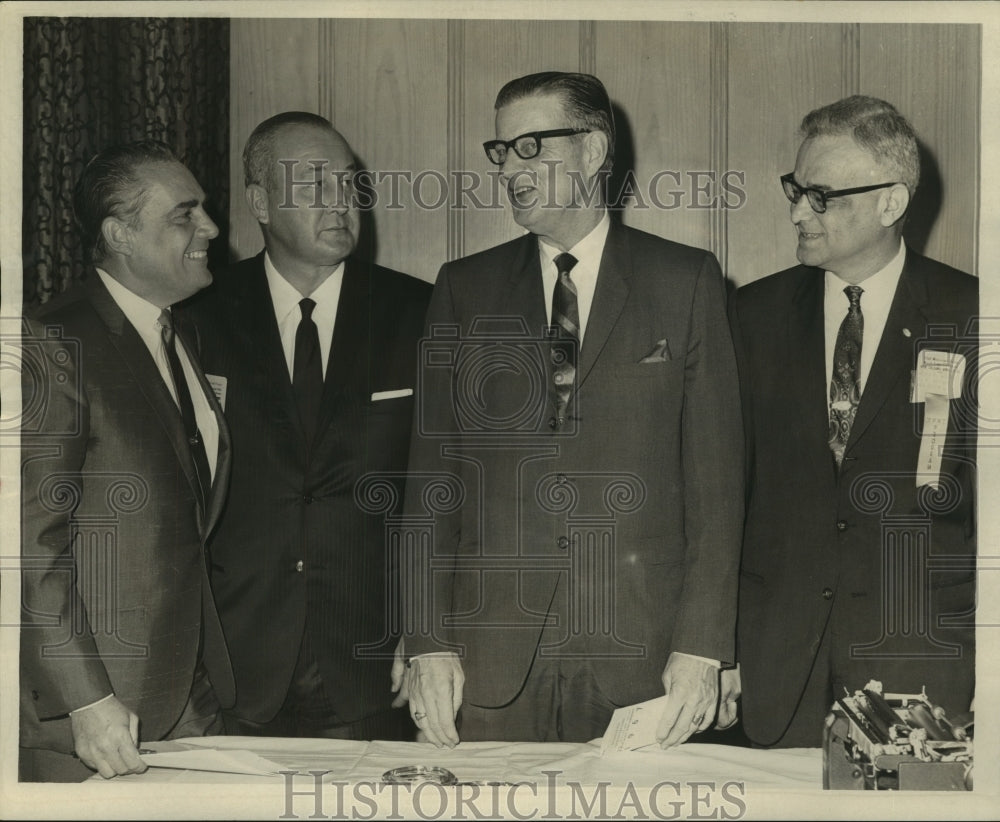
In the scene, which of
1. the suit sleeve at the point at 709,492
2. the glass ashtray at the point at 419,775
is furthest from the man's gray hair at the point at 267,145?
the glass ashtray at the point at 419,775

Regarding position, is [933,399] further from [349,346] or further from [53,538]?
[53,538]

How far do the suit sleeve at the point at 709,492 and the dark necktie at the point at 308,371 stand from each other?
1.00 m

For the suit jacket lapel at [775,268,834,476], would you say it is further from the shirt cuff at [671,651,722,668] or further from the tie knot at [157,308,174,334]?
the tie knot at [157,308,174,334]

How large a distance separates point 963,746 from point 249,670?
1.98 m

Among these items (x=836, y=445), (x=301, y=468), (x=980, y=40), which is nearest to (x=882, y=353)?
(x=836, y=445)

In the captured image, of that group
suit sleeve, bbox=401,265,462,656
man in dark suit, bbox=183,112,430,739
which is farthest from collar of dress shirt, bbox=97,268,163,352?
suit sleeve, bbox=401,265,462,656

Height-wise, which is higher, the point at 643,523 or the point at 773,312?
the point at 773,312

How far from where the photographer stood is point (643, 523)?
10.5 feet

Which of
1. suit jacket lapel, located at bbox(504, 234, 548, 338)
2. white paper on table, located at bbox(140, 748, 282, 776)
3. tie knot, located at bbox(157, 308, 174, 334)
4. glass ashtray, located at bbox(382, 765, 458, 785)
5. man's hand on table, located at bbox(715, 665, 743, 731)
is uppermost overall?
suit jacket lapel, located at bbox(504, 234, 548, 338)

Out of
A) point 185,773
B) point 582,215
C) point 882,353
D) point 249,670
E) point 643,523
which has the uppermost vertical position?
point 582,215

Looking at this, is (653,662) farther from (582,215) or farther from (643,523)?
(582,215)

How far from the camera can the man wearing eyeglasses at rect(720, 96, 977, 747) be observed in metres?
3.21

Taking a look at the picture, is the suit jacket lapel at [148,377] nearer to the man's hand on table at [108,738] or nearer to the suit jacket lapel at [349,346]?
the suit jacket lapel at [349,346]

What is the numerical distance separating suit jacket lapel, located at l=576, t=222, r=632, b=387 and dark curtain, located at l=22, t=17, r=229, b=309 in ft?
3.41
